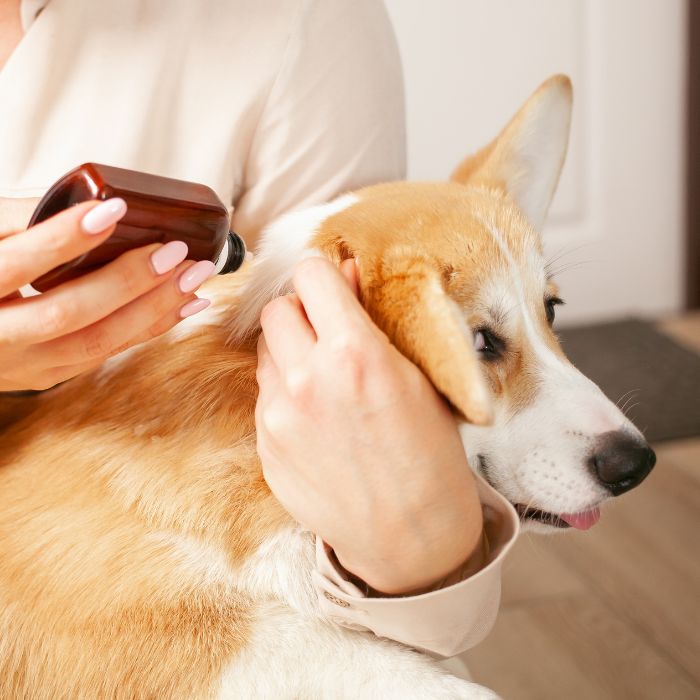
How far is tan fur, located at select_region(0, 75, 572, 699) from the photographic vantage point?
25.2 inches

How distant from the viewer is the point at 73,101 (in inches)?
36.9

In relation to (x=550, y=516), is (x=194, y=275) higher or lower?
higher

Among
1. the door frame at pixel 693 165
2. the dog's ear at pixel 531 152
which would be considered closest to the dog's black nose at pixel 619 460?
the dog's ear at pixel 531 152

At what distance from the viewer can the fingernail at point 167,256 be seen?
1.94 feet

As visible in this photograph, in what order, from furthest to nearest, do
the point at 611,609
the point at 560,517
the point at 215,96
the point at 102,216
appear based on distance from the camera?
the point at 611,609, the point at 215,96, the point at 560,517, the point at 102,216

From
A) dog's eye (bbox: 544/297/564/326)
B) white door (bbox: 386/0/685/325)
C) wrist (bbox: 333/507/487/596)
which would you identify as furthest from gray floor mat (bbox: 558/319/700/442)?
wrist (bbox: 333/507/487/596)

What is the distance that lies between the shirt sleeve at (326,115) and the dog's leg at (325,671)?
1.89 ft

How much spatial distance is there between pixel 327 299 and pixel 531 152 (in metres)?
0.54

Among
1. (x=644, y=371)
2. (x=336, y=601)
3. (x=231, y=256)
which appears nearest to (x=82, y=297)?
(x=231, y=256)

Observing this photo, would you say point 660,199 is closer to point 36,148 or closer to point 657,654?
point 657,654

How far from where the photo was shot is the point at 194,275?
0.61 meters

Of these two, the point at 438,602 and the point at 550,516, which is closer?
the point at 438,602

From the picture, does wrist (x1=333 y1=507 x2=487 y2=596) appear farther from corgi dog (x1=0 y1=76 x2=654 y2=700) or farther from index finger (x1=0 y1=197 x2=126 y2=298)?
index finger (x1=0 y1=197 x2=126 y2=298)

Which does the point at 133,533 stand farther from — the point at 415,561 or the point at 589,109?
the point at 589,109
